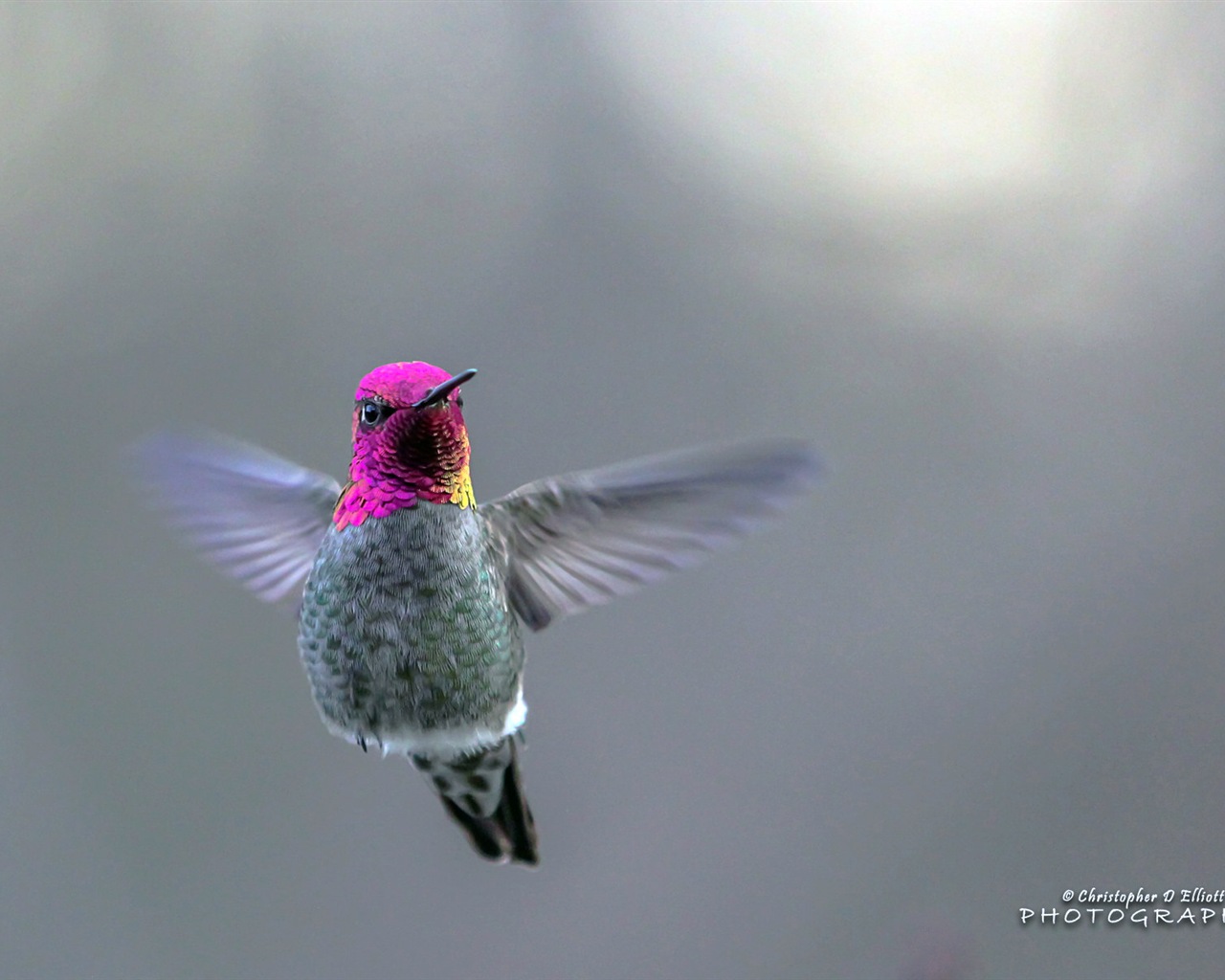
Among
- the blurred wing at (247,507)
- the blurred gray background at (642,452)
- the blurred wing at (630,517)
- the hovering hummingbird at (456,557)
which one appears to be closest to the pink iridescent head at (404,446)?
the hovering hummingbird at (456,557)

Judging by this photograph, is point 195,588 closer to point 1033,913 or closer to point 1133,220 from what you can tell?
point 1033,913

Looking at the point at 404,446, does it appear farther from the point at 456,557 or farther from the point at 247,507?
the point at 247,507

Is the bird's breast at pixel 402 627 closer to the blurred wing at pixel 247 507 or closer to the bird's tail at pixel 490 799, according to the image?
the bird's tail at pixel 490 799

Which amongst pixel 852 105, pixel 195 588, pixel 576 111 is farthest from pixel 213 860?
pixel 852 105

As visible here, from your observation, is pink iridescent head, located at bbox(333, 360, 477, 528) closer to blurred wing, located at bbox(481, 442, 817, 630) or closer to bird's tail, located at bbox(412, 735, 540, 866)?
blurred wing, located at bbox(481, 442, 817, 630)

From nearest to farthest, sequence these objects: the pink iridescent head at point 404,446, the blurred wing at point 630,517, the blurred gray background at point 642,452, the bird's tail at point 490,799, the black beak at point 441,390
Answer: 1. the black beak at point 441,390
2. the pink iridescent head at point 404,446
3. the blurred wing at point 630,517
4. the bird's tail at point 490,799
5. the blurred gray background at point 642,452
